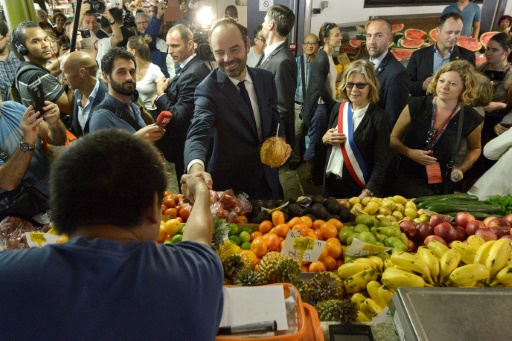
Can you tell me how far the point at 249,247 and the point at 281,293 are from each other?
924mm

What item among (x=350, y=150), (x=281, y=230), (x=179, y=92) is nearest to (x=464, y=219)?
(x=350, y=150)

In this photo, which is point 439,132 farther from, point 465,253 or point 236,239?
point 236,239

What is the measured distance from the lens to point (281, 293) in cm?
141

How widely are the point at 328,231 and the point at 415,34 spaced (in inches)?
264

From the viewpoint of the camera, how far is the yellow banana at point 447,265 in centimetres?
175

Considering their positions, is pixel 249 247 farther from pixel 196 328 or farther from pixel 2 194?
pixel 2 194

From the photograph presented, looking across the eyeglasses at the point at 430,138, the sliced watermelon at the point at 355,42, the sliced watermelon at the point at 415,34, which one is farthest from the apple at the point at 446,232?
the sliced watermelon at the point at 415,34

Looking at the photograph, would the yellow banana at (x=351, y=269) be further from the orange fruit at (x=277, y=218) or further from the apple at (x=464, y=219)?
the apple at (x=464, y=219)

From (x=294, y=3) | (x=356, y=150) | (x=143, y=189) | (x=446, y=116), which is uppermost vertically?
(x=294, y=3)

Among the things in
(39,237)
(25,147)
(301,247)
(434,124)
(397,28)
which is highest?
(397,28)

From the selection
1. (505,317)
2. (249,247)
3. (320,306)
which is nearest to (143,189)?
(320,306)

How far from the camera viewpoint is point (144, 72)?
15.0 ft

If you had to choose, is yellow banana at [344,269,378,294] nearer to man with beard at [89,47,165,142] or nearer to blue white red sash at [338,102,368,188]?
blue white red sash at [338,102,368,188]

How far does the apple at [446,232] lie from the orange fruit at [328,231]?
0.64 meters
